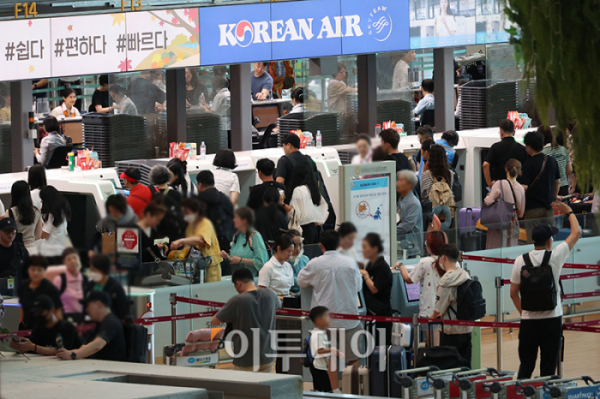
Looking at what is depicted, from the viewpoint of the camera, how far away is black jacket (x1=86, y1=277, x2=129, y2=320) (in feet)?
7.58

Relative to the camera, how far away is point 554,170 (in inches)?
363

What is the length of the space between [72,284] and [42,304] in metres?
0.12

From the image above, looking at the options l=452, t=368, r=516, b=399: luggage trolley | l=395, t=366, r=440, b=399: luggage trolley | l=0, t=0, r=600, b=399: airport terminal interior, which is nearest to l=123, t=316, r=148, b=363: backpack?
l=0, t=0, r=600, b=399: airport terminal interior

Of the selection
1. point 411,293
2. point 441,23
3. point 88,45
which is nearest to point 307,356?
point 411,293

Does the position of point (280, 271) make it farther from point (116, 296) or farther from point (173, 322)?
point (116, 296)

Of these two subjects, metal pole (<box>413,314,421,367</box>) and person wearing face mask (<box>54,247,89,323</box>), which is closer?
person wearing face mask (<box>54,247,89,323</box>)

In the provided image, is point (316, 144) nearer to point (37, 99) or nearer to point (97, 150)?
point (97, 150)

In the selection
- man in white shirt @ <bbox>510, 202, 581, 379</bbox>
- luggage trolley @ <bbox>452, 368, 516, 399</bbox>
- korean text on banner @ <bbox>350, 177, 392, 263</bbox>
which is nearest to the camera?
luggage trolley @ <bbox>452, 368, 516, 399</bbox>

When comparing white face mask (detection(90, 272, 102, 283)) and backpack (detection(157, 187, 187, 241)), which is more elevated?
backpack (detection(157, 187, 187, 241))

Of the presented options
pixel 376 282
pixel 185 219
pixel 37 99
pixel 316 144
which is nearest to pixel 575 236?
pixel 376 282

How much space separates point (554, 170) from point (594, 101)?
254 inches

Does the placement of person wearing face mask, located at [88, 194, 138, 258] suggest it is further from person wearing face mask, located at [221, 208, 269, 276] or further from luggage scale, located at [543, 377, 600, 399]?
person wearing face mask, located at [221, 208, 269, 276]

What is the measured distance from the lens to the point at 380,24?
10609mm

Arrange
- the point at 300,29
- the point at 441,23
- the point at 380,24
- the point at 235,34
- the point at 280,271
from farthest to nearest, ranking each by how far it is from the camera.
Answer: the point at 441,23, the point at 380,24, the point at 300,29, the point at 235,34, the point at 280,271
